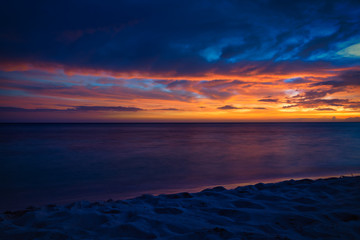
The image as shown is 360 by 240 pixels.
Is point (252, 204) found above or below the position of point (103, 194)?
above

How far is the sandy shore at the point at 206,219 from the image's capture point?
8.61 feet

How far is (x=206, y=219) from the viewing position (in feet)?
10.1

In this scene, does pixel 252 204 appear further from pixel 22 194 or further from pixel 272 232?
pixel 22 194

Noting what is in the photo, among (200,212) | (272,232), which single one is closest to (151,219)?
(200,212)

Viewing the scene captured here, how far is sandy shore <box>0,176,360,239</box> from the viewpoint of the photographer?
262 centimetres

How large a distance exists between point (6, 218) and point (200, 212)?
308 centimetres

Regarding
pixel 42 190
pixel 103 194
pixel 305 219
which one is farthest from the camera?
pixel 42 190

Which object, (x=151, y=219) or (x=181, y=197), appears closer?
(x=151, y=219)

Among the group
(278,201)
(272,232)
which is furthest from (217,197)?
(272,232)

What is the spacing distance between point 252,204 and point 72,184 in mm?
6157

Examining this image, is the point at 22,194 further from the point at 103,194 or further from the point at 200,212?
the point at 200,212

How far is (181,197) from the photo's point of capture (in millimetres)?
4418

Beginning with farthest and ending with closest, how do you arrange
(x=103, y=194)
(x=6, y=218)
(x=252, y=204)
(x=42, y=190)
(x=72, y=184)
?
(x=72, y=184) < (x=42, y=190) < (x=103, y=194) < (x=252, y=204) < (x=6, y=218)

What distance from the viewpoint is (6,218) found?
3240mm
